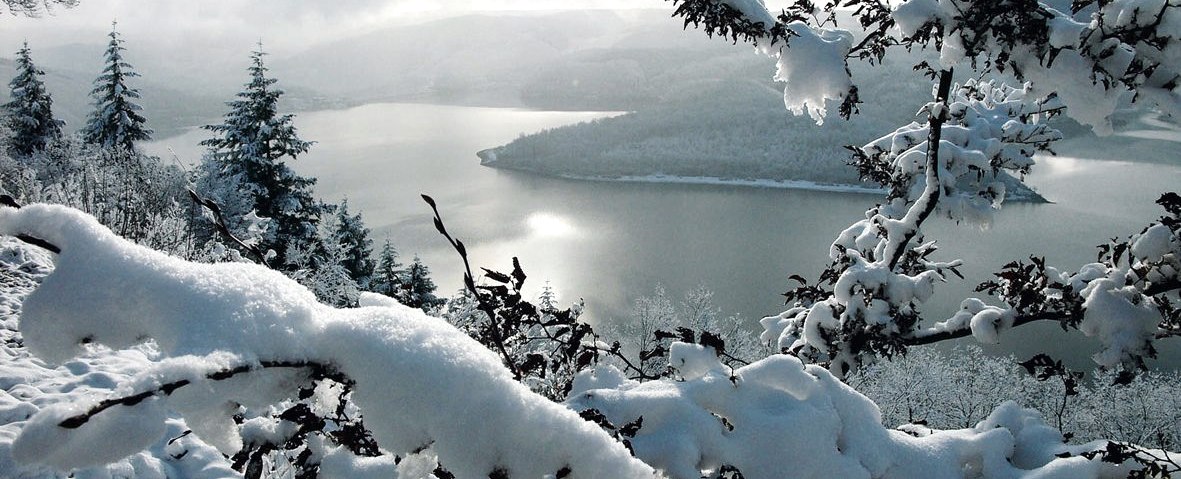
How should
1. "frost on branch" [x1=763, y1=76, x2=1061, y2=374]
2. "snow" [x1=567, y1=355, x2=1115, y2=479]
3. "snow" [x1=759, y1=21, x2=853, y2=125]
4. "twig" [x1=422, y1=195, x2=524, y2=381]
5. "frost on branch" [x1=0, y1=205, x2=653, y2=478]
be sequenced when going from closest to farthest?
"frost on branch" [x1=0, y1=205, x2=653, y2=478]
"twig" [x1=422, y1=195, x2=524, y2=381]
"snow" [x1=567, y1=355, x2=1115, y2=479]
"snow" [x1=759, y1=21, x2=853, y2=125]
"frost on branch" [x1=763, y1=76, x2=1061, y2=374]

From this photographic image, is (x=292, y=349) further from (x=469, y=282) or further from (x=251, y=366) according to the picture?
(x=469, y=282)

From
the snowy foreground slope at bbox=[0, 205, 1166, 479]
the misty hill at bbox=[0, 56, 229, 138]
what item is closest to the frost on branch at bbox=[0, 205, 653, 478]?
the snowy foreground slope at bbox=[0, 205, 1166, 479]

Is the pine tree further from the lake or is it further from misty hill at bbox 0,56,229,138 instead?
misty hill at bbox 0,56,229,138

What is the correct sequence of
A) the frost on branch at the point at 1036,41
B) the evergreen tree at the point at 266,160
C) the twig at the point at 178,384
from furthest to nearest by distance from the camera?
the evergreen tree at the point at 266,160, the frost on branch at the point at 1036,41, the twig at the point at 178,384

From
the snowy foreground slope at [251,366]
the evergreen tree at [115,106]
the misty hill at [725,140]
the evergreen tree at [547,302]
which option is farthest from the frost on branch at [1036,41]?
the misty hill at [725,140]

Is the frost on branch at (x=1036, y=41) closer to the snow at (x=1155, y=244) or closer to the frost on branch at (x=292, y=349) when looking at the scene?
the snow at (x=1155, y=244)

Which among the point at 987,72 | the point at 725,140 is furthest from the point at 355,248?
the point at 725,140
